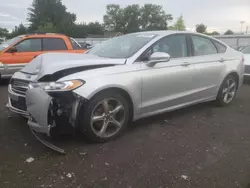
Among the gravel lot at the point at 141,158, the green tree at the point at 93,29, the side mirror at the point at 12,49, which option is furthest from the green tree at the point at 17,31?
the gravel lot at the point at 141,158

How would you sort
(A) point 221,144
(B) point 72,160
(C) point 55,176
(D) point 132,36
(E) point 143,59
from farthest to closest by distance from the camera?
(D) point 132,36 < (E) point 143,59 < (A) point 221,144 < (B) point 72,160 < (C) point 55,176

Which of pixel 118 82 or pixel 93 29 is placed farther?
pixel 93 29

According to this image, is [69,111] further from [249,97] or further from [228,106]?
[249,97]

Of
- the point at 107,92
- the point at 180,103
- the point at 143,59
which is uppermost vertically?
the point at 143,59

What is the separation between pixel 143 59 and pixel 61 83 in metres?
1.34

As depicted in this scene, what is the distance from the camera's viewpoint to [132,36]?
4.78m

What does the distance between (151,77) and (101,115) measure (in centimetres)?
98

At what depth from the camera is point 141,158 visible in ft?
10.9

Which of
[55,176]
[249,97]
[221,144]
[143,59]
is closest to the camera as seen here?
[55,176]

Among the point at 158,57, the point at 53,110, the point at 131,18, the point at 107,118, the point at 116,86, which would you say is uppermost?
the point at 131,18

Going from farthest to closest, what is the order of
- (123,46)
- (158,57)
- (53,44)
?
(53,44) < (123,46) < (158,57)

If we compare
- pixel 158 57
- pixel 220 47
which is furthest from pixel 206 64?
pixel 158 57

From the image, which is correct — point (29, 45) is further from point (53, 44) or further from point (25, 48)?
point (53, 44)

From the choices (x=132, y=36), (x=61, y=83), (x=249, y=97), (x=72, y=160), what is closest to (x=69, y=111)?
(x=61, y=83)
